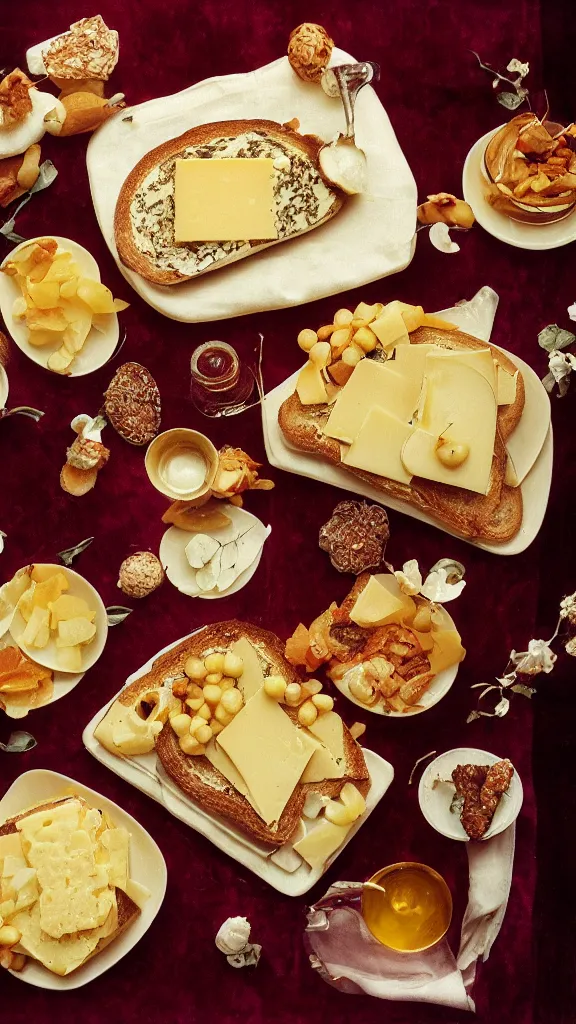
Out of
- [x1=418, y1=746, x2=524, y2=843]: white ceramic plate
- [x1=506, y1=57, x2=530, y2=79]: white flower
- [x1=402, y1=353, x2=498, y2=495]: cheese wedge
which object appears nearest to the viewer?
[x1=402, y1=353, x2=498, y2=495]: cheese wedge

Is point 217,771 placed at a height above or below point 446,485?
below

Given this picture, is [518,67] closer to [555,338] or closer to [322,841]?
[555,338]

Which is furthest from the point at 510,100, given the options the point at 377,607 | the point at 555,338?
the point at 377,607

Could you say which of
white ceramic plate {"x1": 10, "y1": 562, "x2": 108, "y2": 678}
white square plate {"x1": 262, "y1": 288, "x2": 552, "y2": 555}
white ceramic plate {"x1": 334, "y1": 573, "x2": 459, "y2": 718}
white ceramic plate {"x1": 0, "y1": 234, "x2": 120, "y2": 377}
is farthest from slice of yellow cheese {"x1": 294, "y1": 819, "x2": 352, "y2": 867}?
white ceramic plate {"x1": 0, "y1": 234, "x2": 120, "y2": 377}

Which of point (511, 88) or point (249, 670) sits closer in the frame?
point (249, 670)

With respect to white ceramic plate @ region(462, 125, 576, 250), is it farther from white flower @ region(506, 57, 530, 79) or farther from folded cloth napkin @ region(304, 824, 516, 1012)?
folded cloth napkin @ region(304, 824, 516, 1012)

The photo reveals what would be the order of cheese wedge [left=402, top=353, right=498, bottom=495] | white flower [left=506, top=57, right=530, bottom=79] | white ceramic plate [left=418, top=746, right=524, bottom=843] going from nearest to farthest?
1. cheese wedge [left=402, top=353, right=498, bottom=495]
2. white ceramic plate [left=418, top=746, right=524, bottom=843]
3. white flower [left=506, top=57, right=530, bottom=79]
